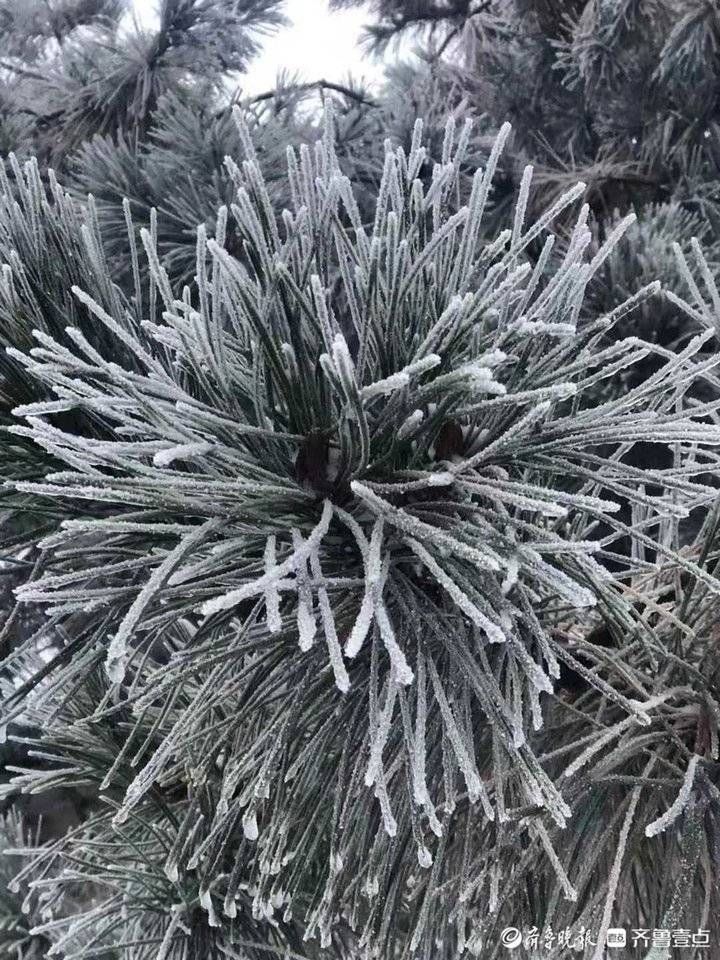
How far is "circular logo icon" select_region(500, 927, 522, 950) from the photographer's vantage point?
33 centimetres

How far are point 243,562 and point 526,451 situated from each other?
0.11 meters

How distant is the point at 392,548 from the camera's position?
0.28m

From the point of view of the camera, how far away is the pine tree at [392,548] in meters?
A: 0.23

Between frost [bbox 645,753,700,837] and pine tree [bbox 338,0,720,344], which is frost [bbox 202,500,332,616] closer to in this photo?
frost [bbox 645,753,700,837]

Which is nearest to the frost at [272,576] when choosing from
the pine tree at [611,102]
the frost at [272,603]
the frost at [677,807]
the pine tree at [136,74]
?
the frost at [272,603]

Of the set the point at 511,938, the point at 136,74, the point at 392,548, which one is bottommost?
the point at 511,938

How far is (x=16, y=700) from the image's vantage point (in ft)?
1.04

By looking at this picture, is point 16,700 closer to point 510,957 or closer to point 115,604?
point 115,604

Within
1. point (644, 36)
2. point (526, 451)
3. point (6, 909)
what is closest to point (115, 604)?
point (526, 451)

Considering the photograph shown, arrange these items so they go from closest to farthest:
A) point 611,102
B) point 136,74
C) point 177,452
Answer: point 177,452, point 136,74, point 611,102

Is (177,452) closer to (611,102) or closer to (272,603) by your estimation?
(272,603)

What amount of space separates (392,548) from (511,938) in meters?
0.18

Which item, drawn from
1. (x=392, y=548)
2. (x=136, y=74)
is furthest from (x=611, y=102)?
(x=392, y=548)

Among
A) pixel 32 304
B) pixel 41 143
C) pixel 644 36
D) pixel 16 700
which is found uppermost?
pixel 41 143
